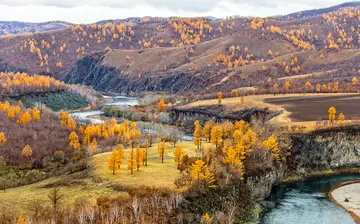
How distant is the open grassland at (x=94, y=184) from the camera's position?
8394cm

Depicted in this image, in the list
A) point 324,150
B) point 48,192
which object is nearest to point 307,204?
point 324,150

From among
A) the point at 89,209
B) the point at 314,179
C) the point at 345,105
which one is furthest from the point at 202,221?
the point at 345,105

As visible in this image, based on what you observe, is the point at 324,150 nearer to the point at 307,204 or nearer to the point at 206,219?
the point at 307,204

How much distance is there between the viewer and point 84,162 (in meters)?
113

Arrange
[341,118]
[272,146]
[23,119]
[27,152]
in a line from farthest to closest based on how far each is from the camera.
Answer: [23,119]
[341,118]
[27,152]
[272,146]

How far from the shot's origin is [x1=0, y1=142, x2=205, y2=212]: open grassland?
8394 centimetres

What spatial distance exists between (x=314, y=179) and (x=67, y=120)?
115 meters

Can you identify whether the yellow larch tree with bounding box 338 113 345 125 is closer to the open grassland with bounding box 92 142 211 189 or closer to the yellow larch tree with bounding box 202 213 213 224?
the open grassland with bounding box 92 142 211 189

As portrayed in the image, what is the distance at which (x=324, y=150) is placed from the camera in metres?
142

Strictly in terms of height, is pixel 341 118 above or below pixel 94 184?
above

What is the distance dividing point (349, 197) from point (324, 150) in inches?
1308

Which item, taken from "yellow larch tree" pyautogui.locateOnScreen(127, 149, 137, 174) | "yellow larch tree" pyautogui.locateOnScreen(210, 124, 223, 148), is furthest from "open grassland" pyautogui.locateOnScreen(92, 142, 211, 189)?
"yellow larch tree" pyautogui.locateOnScreen(210, 124, 223, 148)

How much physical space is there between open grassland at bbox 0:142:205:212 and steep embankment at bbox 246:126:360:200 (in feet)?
157

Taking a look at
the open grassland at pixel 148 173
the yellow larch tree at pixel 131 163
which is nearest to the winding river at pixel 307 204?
the open grassland at pixel 148 173
